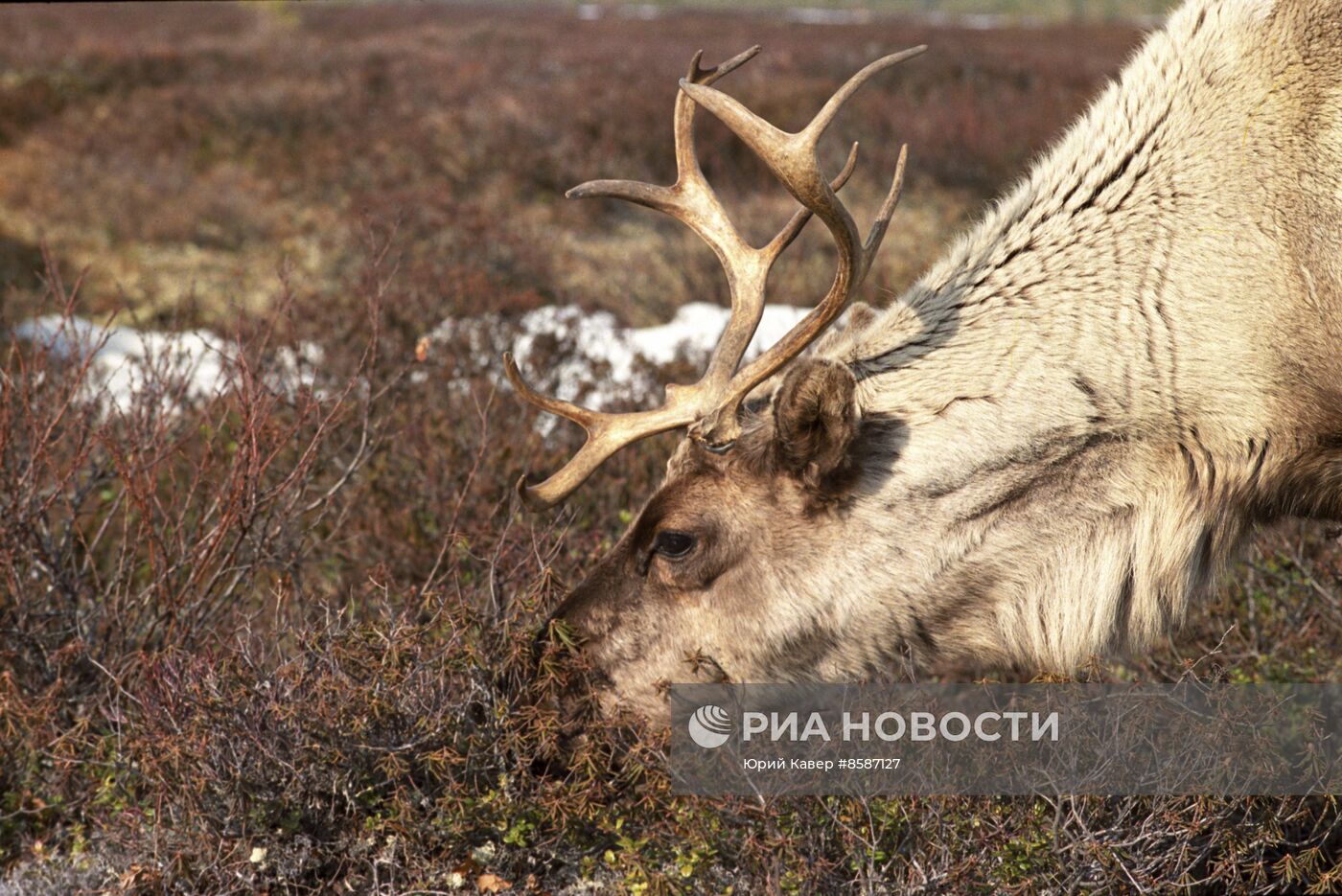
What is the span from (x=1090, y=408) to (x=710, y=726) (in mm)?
1082

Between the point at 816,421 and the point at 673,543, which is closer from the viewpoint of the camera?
the point at 816,421

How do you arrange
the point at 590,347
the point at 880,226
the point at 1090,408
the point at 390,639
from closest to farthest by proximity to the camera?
the point at 1090,408, the point at 390,639, the point at 880,226, the point at 590,347

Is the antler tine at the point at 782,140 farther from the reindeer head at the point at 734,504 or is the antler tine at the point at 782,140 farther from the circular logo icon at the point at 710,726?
the circular logo icon at the point at 710,726

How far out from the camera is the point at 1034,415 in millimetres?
2645

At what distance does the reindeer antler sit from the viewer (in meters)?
2.68

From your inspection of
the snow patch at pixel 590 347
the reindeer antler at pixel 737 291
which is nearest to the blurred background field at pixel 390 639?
the snow patch at pixel 590 347

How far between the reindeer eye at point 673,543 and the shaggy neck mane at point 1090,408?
1.14 feet

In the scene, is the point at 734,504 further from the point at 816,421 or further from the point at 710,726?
the point at 710,726

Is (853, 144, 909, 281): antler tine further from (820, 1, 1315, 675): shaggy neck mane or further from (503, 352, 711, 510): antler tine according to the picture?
(503, 352, 711, 510): antler tine

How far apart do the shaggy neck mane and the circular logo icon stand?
0.34m

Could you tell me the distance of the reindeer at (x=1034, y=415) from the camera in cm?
264

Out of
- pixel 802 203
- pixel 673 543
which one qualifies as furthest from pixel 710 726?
pixel 802 203

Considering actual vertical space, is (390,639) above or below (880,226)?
below

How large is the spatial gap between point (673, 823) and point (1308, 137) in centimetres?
199
